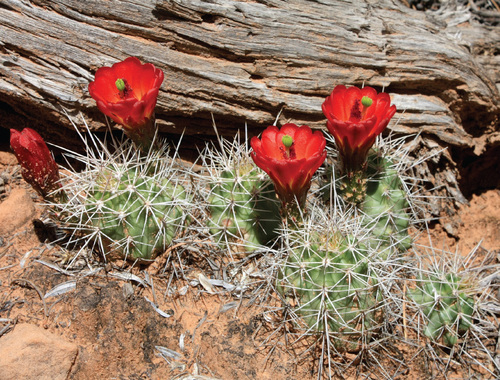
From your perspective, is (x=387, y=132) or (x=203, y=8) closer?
(x=203, y=8)

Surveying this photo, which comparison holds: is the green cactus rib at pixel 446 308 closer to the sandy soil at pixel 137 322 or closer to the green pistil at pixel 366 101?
the sandy soil at pixel 137 322

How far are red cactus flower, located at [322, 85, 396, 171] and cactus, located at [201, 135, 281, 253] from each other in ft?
1.50

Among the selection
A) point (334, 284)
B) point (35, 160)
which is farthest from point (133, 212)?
point (334, 284)

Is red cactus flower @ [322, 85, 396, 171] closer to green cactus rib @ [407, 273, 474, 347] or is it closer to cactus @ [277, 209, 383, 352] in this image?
cactus @ [277, 209, 383, 352]

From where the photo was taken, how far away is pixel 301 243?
221 cm

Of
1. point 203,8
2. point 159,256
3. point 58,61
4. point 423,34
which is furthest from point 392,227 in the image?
point 58,61

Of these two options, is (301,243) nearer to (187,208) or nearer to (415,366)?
(187,208)

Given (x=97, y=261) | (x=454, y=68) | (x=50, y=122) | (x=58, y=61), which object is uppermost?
(x=454, y=68)

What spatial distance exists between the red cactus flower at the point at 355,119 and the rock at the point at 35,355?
1.65 m

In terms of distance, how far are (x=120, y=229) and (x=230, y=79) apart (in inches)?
47.2

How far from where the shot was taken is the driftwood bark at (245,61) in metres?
2.91

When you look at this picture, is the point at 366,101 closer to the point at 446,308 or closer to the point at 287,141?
the point at 287,141

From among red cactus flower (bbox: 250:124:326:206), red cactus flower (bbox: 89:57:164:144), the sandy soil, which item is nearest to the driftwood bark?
red cactus flower (bbox: 89:57:164:144)

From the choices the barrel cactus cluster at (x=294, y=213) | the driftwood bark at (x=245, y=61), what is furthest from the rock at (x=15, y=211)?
the driftwood bark at (x=245, y=61)
